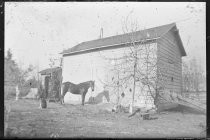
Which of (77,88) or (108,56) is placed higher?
(108,56)

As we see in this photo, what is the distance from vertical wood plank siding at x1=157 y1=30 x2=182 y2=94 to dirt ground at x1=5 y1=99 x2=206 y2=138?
6.95ft

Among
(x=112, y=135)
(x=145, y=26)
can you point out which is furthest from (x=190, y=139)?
(x=145, y=26)

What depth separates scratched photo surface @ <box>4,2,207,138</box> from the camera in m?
7.91

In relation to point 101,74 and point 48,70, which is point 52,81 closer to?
point 48,70

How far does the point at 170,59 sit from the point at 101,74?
15.1 feet

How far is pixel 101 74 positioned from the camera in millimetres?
9414

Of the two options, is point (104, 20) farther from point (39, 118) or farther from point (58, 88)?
point (39, 118)

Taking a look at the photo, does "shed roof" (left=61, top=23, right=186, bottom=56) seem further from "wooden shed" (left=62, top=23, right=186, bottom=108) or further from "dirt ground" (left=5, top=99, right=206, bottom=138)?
"dirt ground" (left=5, top=99, right=206, bottom=138)

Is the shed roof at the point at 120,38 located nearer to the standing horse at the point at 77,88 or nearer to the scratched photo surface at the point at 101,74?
the scratched photo surface at the point at 101,74

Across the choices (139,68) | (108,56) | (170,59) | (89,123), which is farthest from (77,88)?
(170,59)

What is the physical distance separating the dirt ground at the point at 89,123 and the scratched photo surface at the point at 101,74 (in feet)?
0.13

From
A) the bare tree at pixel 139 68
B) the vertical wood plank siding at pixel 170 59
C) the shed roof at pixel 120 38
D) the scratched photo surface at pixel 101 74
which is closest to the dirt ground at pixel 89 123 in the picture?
the scratched photo surface at pixel 101 74

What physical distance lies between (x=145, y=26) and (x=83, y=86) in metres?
4.60

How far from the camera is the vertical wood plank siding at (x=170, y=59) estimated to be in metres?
10.2
